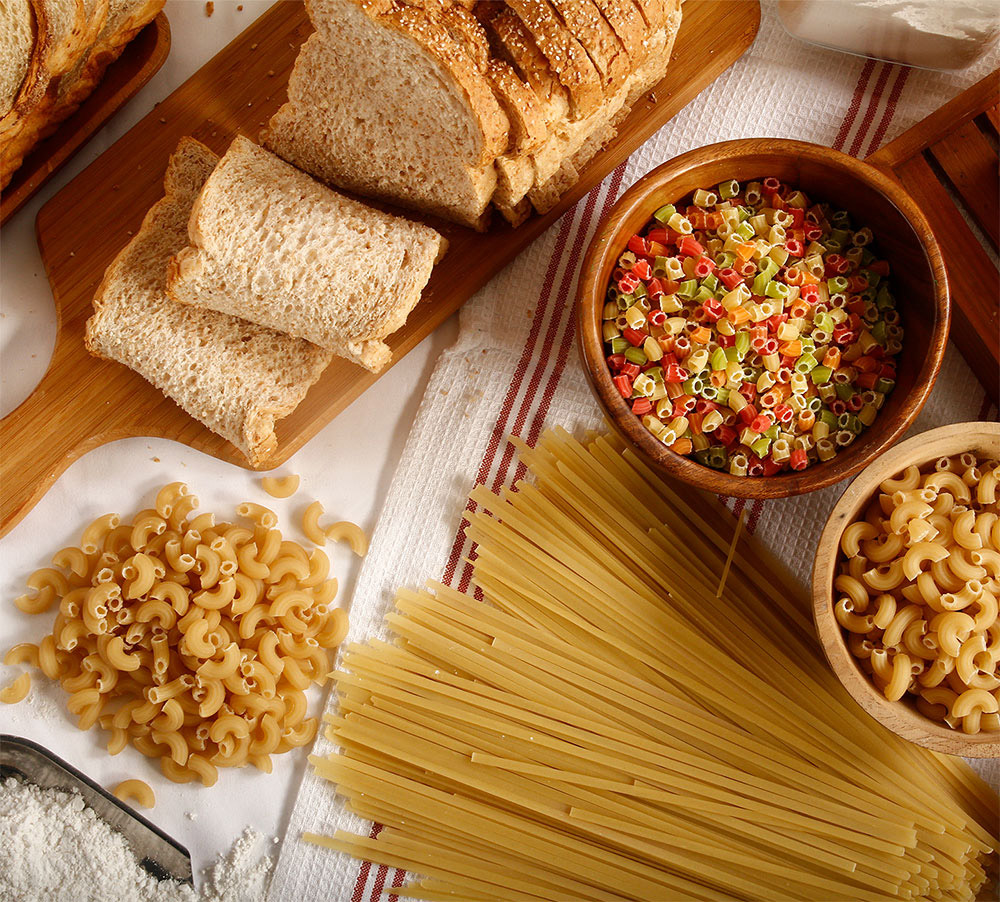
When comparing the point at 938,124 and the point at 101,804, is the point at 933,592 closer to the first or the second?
the point at 938,124

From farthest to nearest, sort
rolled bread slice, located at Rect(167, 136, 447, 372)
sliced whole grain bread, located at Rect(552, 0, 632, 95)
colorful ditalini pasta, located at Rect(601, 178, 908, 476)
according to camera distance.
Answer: rolled bread slice, located at Rect(167, 136, 447, 372) < colorful ditalini pasta, located at Rect(601, 178, 908, 476) < sliced whole grain bread, located at Rect(552, 0, 632, 95)

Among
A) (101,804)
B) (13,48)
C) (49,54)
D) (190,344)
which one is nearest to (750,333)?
(190,344)

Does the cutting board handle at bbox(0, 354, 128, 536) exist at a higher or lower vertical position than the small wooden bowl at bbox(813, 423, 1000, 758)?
higher

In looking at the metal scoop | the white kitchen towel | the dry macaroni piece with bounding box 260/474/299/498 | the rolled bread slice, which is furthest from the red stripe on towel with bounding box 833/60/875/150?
the metal scoop

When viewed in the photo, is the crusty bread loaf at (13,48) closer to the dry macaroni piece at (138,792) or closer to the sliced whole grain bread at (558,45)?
the sliced whole grain bread at (558,45)

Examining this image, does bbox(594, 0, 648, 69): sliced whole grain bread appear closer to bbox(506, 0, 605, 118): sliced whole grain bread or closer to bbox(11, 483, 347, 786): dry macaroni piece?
bbox(506, 0, 605, 118): sliced whole grain bread

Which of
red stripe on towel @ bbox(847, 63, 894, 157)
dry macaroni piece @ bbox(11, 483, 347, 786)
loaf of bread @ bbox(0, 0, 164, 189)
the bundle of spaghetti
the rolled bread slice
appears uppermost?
loaf of bread @ bbox(0, 0, 164, 189)

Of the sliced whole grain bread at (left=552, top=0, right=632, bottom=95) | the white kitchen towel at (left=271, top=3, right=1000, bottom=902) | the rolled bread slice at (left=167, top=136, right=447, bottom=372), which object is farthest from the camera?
the white kitchen towel at (left=271, top=3, right=1000, bottom=902)
